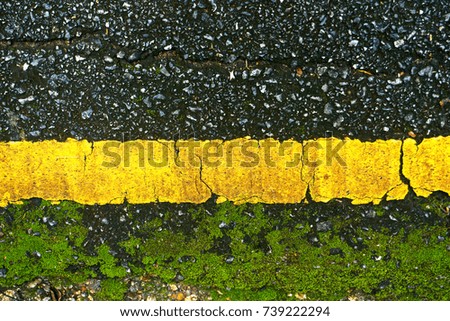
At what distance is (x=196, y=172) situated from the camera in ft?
7.70

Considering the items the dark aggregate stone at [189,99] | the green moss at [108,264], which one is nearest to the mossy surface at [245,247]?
the green moss at [108,264]

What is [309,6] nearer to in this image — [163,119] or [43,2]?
[163,119]

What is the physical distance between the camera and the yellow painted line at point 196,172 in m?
2.31

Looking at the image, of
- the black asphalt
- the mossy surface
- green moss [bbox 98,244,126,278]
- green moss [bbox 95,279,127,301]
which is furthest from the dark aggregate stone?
green moss [bbox 95,279,127,301]

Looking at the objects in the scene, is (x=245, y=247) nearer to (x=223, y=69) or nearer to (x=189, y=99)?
(x=189, y=99)

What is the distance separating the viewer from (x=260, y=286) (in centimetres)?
240

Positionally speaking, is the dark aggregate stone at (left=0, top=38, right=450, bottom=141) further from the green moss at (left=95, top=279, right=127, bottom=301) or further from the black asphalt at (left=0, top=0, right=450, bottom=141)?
the green moss at (left=95, top=279, right=127, bottom=301)

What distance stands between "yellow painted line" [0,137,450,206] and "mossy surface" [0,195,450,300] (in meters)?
0.07

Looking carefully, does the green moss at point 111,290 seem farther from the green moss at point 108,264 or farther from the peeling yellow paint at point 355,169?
the peeling yellow paint at point 355,169

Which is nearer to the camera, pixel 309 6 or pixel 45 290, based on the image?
pixel 309 6

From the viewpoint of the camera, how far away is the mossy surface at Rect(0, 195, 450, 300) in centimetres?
234

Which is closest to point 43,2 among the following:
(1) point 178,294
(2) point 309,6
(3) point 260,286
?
(2) point 309,6

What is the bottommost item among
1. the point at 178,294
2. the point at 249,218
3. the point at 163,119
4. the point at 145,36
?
the point at 178,294

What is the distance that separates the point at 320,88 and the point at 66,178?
1.44 m
